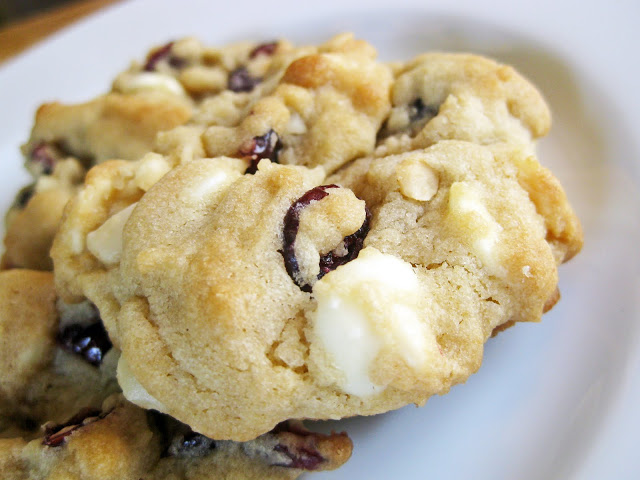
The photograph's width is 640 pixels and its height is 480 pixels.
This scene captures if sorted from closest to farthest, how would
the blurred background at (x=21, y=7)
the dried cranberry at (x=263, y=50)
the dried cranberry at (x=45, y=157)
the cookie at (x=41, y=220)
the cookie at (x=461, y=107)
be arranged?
the cookie at (x=461, y=107), the cookie at (x=41, y=220), the dried cranberry at (x=45, y=157), the dried cranberry at (x=263, y=50), the blurred background at (x=21, y=7)

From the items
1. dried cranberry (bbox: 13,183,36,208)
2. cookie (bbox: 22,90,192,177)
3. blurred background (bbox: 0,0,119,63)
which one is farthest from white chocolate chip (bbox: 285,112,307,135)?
blurred background (bbox: 0,0,119,63)

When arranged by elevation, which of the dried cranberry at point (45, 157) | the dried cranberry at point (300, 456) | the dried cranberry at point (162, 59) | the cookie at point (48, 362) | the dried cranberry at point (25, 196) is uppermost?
the dried cranberry at point (162, 59)

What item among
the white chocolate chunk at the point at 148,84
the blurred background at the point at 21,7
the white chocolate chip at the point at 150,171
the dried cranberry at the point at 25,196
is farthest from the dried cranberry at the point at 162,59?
the blurred background at the point at 21,7

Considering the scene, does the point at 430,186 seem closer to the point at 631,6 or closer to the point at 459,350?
the point at 459,350

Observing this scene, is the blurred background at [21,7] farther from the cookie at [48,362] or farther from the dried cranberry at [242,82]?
the cookie at [48,362]

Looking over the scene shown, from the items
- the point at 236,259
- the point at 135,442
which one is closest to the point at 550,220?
the point at 236,259
